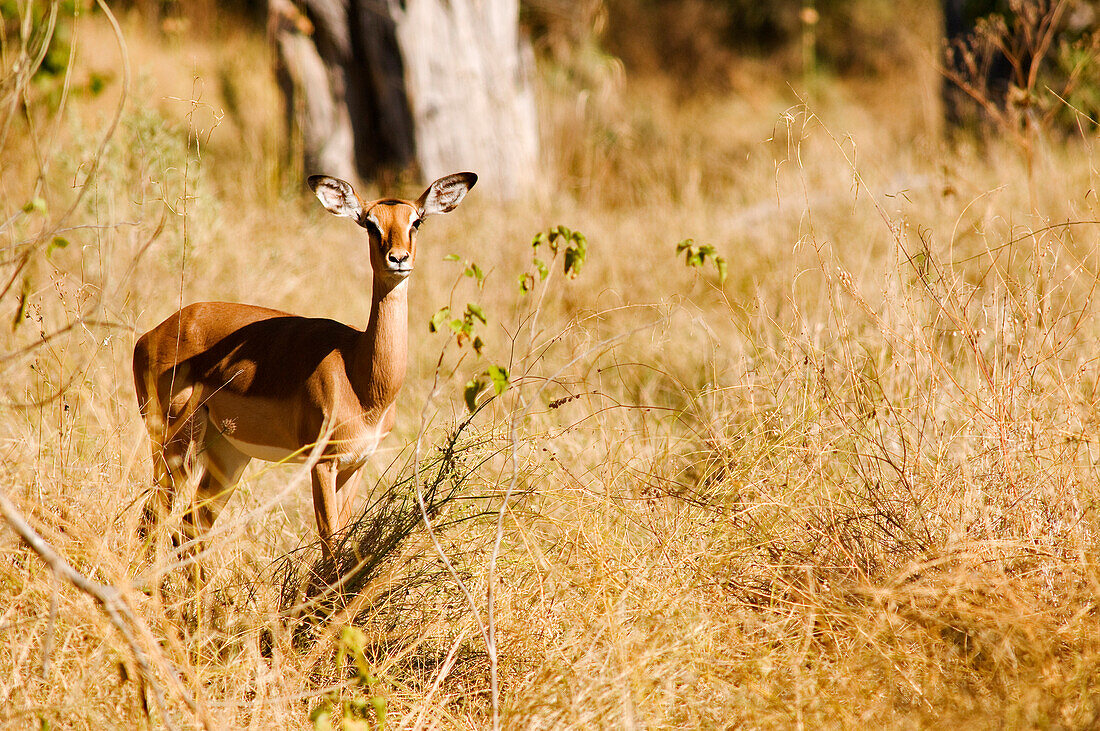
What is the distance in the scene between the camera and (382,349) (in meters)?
2.89

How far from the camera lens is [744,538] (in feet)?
9.36

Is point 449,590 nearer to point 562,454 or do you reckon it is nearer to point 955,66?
point 562,454

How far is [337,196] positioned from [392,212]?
31 cm

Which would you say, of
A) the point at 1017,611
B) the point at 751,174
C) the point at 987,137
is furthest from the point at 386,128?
the point at 1017,611

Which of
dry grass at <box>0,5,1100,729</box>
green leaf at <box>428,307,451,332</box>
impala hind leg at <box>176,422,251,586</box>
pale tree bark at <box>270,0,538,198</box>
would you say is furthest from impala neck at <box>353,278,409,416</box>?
pale tree bark at <box>270,0,538,198</box>

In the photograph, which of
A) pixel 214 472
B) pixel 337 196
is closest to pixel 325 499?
pixel 214 472

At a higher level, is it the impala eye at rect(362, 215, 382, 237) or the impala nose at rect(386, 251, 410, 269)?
the impala eye at rect(362, 215, 382, 237)

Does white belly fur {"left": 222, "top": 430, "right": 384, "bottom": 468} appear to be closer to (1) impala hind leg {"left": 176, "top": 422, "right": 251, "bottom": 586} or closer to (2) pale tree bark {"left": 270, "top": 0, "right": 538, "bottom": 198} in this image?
(1) impala hind leg {"left": 176, "top": 422, "right": 251, "bottom": 586}

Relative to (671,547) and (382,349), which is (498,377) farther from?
(671,547)

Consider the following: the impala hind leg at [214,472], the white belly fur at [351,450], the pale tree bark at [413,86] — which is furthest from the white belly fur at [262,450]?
the pale tree bark at [413,86]

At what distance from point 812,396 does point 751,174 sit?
14.8ft

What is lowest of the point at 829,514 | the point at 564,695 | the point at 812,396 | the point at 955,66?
the point at 564,695

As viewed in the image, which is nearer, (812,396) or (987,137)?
(812,396)

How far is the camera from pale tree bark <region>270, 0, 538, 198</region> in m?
7.06
